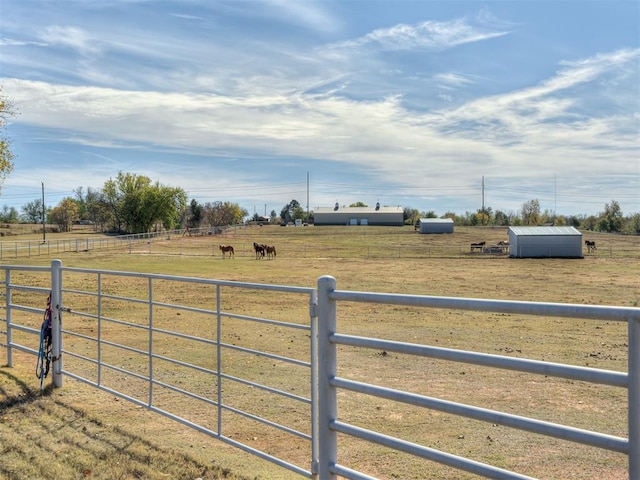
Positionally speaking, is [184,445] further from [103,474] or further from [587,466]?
[587,466]

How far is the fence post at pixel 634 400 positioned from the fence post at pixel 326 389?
174 cm

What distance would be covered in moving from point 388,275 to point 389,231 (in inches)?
2769

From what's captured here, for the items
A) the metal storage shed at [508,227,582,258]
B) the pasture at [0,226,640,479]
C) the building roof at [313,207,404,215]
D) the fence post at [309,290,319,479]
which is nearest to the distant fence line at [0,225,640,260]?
the metal storage shed at [508,227,582,258]

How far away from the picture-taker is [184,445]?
5562mm

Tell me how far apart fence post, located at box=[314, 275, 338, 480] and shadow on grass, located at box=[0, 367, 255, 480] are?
4.76 ft

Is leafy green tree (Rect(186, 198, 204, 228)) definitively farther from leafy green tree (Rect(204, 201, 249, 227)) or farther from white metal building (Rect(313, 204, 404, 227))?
white metal building (Rect(313, 204, 404, 227))

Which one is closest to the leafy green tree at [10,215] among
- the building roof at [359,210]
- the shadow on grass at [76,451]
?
the building roof at [359,210]

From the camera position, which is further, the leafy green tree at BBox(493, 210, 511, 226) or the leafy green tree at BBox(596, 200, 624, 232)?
the leafy green tree at BBox(493, 210, 511, 226)

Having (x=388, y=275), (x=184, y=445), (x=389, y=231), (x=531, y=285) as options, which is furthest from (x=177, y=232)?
(x=184, y=445)

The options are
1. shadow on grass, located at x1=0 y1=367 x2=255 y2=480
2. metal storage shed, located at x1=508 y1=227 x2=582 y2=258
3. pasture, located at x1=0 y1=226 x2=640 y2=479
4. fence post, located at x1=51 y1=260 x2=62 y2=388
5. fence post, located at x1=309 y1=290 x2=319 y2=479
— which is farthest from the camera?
metal storage shed, located at x1=508 y1=227 x2=582 y2=258

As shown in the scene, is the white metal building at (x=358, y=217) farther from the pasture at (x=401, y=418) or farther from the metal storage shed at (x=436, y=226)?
the pasture at (x=401, y=418)

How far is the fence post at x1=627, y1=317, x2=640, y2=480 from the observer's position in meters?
2.35

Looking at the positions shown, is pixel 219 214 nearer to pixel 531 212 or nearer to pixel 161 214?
pixel 161 214

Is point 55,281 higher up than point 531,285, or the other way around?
point 55,281
